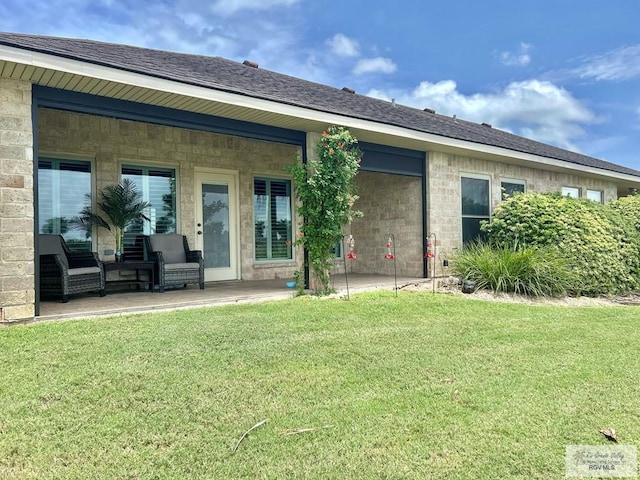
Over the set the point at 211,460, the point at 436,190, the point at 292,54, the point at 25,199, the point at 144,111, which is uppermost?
the point at 292,54

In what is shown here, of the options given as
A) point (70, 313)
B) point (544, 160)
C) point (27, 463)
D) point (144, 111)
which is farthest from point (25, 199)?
point (544, 160)

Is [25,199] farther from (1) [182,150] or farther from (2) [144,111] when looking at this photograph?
(1) [182,150]

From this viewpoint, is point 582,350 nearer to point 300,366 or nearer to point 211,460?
point 300,366

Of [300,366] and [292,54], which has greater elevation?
[292,54]

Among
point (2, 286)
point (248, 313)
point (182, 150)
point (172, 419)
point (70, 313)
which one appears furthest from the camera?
point (182, 150)

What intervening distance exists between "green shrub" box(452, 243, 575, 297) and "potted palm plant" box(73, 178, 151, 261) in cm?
618

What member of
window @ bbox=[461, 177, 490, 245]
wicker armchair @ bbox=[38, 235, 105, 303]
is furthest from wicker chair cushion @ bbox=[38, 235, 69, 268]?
window @ bbox=[461, 177, 490, 245]

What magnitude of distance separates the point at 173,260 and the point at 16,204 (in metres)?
3.07

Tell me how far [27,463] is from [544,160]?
446 inches

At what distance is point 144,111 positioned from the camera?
5570 mm

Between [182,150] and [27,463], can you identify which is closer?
[27,463]

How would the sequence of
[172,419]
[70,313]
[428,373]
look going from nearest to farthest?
1. [172,419]
2. [428,373]
3. [70,313]

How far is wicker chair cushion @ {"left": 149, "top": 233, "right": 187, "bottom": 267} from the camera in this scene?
735 centimetres

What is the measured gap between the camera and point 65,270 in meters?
5.74
